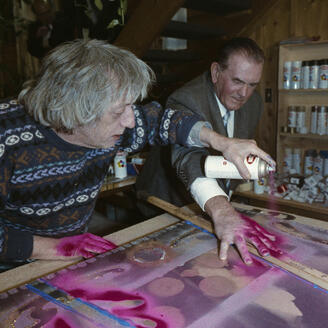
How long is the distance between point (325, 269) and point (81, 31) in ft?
6.91

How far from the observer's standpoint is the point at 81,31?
7.66ft

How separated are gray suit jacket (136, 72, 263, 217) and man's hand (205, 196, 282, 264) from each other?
0.14 meters

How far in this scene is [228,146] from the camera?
1089 mm

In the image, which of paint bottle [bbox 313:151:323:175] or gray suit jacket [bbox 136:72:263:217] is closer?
gray suit jacket [bbox 136:72:263:217]

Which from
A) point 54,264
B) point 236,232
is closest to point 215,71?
point 236,232

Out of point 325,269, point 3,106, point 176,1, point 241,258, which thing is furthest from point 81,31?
point 325,269

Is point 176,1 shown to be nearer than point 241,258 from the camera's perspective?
No

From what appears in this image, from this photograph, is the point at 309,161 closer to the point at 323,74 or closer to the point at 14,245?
the point at 323,74

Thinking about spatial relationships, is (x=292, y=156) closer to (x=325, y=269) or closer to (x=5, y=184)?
(x=325, y=269)

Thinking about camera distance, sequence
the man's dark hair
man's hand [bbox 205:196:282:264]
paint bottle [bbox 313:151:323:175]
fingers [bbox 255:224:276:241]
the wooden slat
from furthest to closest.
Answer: paint bottle [bbox 313:151:323:175] → the wooden slat → the man's dark hair → fingers [bbox 255:224:276:241] → man's hand [bbox 205:196:282:264]

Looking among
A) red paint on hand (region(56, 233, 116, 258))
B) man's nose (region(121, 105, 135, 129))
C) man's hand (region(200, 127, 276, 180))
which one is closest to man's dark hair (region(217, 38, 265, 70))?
man's hand (region(200, 127, 276, 180))

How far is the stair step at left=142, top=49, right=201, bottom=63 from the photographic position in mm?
2332

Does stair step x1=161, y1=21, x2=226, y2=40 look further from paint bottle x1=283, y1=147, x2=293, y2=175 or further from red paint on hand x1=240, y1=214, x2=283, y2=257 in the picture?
red paint on hand x1=240, y1=214, x2=283, y2=257

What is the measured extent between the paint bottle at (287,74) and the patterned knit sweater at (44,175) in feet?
5.57
